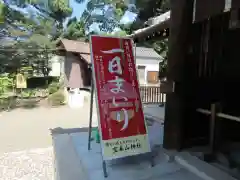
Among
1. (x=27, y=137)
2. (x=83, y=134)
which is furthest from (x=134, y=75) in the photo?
(x=27, y=137)

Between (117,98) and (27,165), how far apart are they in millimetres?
1825

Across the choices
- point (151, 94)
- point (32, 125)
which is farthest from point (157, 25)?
point (151, 94)

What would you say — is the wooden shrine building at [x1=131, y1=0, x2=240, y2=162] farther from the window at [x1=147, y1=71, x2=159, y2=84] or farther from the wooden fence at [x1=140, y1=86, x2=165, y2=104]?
the window at [x1=147, y1=71, x2=159, y2=84]

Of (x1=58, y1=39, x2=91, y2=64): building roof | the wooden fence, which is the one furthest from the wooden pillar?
(x1=58, y1=39, x2=91, y2=64): building roof

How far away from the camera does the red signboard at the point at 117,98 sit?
7.80 feet

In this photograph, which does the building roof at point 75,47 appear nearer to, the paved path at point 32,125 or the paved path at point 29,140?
the paved path at point 32,125

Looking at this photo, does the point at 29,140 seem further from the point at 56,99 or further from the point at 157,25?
the point at 56,99

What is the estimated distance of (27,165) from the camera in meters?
3.17

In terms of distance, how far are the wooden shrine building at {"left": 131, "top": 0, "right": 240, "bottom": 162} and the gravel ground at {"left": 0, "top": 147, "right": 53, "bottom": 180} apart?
1.75m

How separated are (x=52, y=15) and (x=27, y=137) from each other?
45.8 feet

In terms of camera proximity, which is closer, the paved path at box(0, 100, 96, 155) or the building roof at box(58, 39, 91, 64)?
the paved path at box(0, 100, 96, 155)

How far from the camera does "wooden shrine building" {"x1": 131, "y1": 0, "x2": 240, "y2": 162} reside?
8.95ft

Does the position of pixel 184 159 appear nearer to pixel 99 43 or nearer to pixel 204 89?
pixel 204 89

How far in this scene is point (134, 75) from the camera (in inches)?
103
